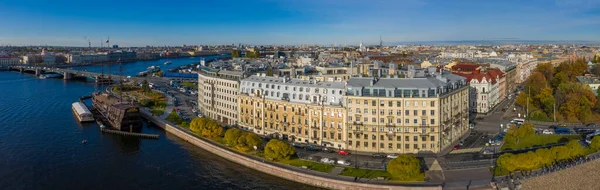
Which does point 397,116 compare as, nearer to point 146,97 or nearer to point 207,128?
point 207,128

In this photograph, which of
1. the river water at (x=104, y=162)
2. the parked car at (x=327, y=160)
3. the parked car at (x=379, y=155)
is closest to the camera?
the river water at (x=104, y=162)

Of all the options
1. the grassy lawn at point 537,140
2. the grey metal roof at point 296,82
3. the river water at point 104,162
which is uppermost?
the grey metal roof at point 296,82

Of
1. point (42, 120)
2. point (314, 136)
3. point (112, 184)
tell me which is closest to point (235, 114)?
point (314, 136)

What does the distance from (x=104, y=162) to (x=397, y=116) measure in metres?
28.3

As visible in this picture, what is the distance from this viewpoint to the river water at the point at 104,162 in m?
38.0

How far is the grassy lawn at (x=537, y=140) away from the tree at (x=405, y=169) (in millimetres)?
14641

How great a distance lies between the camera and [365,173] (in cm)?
3600

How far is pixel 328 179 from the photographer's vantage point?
34844 mm

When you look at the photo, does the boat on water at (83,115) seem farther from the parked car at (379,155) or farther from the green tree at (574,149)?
the green tree at (574,149)

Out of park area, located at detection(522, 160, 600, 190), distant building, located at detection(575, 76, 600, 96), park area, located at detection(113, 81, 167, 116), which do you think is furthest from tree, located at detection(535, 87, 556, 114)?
park area, located at detection(113, 81, 167, 116)

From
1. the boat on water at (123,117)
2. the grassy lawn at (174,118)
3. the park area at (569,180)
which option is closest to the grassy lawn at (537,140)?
the park area at (569,180)

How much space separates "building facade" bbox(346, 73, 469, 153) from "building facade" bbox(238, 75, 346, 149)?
1.51 metres

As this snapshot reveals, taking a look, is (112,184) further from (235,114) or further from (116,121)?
(116,121)

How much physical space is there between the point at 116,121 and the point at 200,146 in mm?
17103
